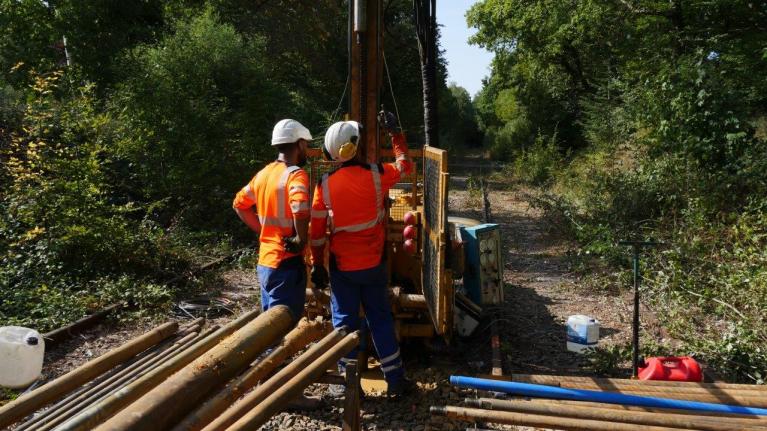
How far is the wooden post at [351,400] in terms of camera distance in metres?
3.40

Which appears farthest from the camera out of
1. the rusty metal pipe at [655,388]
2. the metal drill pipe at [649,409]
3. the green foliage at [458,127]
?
the green foliage at [458,127]

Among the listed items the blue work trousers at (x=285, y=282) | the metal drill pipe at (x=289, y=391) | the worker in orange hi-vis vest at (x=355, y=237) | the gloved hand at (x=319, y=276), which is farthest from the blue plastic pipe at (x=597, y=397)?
the blue work trousers at (x=285, y=282)

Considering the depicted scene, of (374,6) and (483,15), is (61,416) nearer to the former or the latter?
(374,6)

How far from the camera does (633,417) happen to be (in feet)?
11.5

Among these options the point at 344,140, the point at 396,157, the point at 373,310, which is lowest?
the point at 373,310

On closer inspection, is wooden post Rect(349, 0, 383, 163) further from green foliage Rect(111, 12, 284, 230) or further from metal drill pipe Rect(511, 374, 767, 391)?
green foliage Rect(111, 12, 284, 230)

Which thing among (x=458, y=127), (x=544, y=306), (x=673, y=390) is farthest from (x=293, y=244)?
(x=458, y=127)

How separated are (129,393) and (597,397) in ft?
10.0

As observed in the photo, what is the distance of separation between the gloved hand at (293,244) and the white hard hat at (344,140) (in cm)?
74

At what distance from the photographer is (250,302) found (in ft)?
26.1

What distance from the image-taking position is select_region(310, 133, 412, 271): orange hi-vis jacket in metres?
4.71

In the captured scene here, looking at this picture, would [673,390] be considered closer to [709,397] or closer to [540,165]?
[709,397]

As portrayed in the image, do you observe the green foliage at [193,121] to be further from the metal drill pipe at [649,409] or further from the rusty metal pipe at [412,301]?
the metal drill pipe at [649,409]

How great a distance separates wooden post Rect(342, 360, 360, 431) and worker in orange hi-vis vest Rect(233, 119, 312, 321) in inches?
45.2
